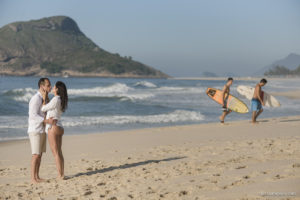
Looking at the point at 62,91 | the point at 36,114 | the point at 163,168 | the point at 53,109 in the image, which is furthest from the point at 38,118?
the point at 163,168

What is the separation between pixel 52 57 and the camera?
16288 centimetres

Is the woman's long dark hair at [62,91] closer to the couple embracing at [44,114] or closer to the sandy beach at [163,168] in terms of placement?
the couple embracing at [44,114]

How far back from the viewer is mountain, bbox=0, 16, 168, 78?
15062 centimetres

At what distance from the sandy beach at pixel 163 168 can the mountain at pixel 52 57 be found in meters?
143

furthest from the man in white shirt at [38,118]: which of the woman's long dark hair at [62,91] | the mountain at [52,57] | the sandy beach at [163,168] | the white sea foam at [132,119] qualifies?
the mountain at [52,57]

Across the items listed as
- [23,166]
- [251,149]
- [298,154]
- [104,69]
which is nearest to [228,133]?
[251,149]

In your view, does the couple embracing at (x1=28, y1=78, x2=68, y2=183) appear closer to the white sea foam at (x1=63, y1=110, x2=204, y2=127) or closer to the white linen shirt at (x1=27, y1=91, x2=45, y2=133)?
the white linen shirt at (x1=27, y1=91, x2=45, y2=133)

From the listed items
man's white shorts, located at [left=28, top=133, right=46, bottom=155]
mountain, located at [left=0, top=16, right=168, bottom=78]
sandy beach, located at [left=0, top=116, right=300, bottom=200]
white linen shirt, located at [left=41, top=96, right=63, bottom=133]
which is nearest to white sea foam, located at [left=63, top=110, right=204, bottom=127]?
sandy beach, located at [left=0, top=116, right=300, bottom=200]

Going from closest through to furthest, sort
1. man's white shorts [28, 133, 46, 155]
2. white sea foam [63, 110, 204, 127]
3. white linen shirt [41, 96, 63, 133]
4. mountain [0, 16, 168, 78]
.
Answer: white linen shirt [41, 96, 63, 133], man's white shorts [28, 133, 46, 155], white sea foam [63, 110, 204, 127], mountain [0, 16, 168, 78]

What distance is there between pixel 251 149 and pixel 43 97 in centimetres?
380

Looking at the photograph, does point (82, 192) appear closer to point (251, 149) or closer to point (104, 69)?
point (251, 149)

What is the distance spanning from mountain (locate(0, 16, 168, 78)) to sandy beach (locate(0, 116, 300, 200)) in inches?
5633

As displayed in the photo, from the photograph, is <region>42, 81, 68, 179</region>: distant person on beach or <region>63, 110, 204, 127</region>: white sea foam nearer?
<region>42, 81, 68, 179</region>: distant person on beach

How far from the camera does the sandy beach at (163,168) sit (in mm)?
3916
